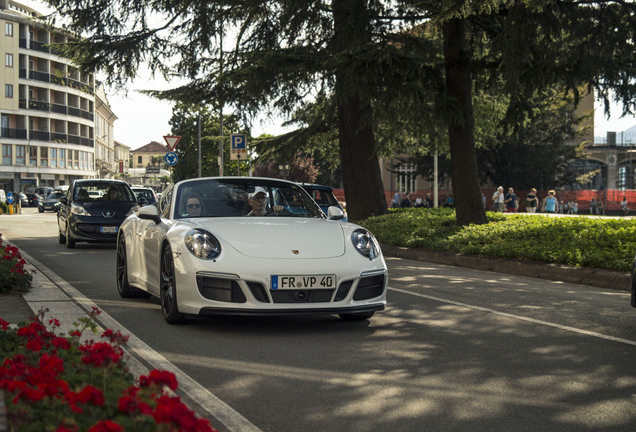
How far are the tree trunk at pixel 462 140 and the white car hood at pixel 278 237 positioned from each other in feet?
38.0

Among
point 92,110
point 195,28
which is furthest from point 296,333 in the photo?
point 92,110

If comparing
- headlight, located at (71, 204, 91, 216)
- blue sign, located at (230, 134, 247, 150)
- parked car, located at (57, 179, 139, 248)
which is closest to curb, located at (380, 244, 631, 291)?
parked car, located at (57, 179, 139, 248)

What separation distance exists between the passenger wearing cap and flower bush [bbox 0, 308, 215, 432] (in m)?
3.82

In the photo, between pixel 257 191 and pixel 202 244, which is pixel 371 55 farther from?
pixel 202 244

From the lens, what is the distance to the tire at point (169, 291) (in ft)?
23.3

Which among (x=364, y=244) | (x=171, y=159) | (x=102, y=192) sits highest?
(x=171, y=159)

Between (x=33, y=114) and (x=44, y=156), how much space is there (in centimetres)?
472

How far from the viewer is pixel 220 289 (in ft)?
22.0

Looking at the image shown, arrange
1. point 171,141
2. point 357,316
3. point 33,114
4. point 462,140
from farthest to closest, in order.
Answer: point 33,114 → point 171,141 → point 462,140 → point 357,316

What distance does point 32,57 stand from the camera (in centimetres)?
8362

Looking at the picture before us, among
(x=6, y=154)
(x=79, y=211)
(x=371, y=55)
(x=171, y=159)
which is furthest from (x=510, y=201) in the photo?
(x=6, y=154)

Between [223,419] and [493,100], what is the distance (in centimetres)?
2193

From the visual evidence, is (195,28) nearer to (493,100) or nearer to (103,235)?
(103,235)

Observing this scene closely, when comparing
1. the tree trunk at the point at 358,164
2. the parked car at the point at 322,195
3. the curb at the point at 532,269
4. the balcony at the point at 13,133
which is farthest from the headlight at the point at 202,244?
the balcony at the point at 13,133
